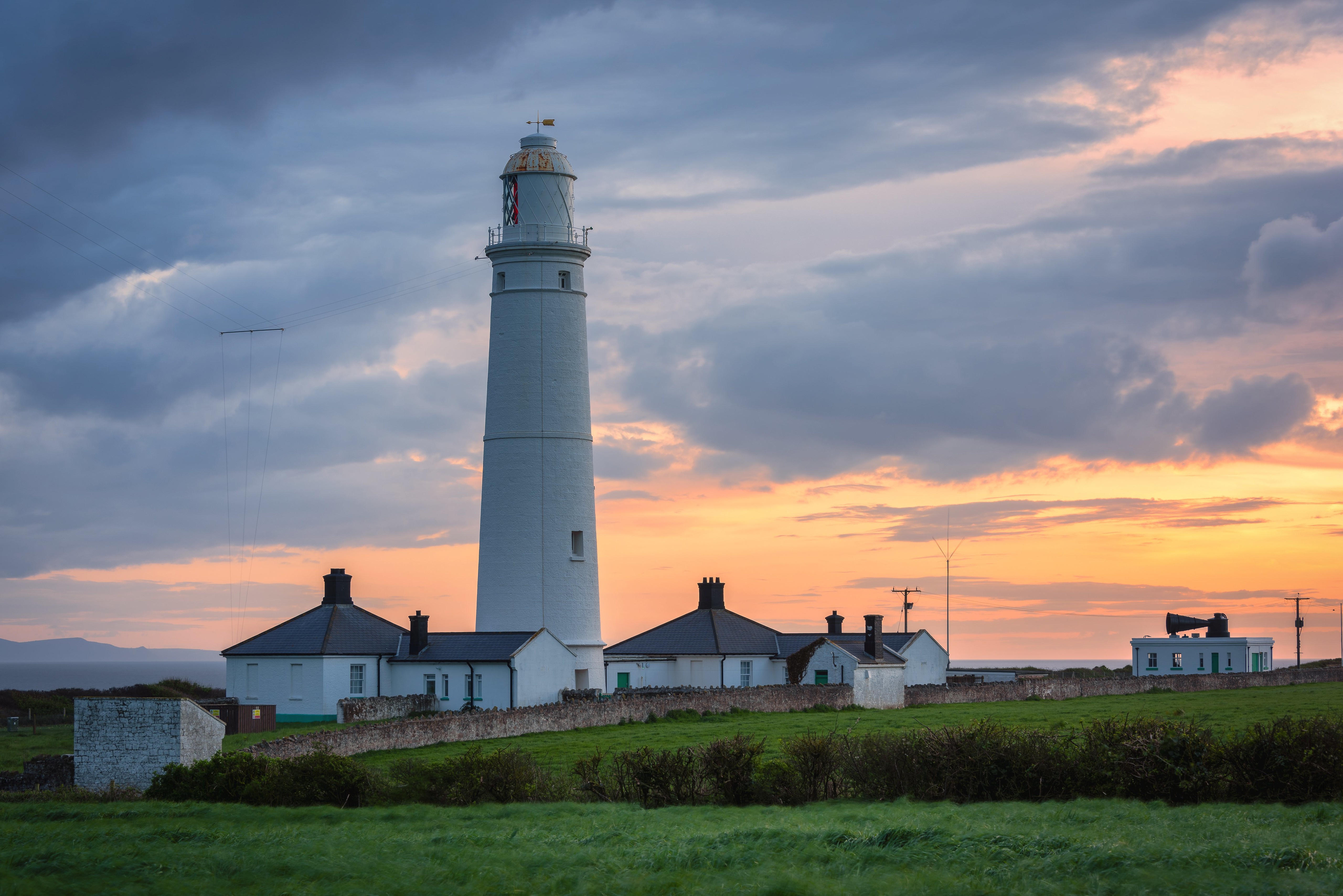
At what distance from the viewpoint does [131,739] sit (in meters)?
25.6

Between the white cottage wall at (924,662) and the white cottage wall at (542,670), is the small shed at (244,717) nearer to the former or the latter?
the white cottage wall at (542,670)

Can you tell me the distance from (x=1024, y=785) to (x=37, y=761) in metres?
20.5

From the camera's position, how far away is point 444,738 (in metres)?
31.3

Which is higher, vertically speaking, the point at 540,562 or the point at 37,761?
the point at 540,562

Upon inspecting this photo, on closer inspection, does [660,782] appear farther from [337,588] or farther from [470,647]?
[337,588]

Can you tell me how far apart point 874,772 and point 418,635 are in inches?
923

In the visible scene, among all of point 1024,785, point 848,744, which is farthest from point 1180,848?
point 848,744

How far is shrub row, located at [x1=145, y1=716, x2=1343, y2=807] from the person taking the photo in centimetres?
1867

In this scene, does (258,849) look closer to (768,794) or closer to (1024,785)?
(768,794)

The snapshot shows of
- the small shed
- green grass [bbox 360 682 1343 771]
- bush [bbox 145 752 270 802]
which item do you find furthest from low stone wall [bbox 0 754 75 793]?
the small shed

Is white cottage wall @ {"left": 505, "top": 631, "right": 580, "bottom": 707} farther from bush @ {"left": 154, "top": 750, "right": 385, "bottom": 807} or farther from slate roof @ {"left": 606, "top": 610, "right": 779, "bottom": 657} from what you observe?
bush @ {"left": 154, "top": 750, "right": 385, "bottom": 807}

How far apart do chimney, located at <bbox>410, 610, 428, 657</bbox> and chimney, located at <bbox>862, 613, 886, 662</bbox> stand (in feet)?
61.8

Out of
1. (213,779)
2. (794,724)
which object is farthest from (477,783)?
(794,724)

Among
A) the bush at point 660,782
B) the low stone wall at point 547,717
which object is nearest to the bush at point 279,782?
the low stone wall at point 547,717
